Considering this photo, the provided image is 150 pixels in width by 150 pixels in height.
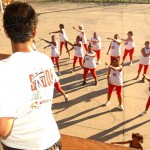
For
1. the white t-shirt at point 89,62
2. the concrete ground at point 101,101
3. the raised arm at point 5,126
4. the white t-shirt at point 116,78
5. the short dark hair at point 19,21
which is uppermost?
the short dark hair at point 19,21

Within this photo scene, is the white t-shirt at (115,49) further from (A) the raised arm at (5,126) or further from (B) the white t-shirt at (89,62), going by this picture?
(A) the raised arm at (5,126)

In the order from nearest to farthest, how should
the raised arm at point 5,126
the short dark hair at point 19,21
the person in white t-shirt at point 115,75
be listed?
the raised arm at point 5,126 → the short dark hair at point 19,21 → the person in white t-shirt at point 115,75

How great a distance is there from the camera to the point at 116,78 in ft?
27.6

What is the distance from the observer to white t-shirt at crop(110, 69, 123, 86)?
8364mm

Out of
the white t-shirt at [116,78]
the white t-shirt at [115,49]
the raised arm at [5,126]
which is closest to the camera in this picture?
the raised arm at [5,126]

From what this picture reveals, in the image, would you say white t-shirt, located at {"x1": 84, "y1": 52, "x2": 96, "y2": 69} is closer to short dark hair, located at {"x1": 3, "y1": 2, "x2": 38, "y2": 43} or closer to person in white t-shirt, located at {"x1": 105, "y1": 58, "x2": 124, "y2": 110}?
person in white t-shirt, located at {"x1": 105, "y1": 58, "x2": 124, "y2": 110}

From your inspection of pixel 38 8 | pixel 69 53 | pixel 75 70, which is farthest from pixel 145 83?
pixel 38 8

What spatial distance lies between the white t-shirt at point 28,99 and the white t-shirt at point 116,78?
6.46 meters

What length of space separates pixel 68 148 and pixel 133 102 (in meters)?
6.79

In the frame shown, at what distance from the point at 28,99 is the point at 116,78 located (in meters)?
6.83

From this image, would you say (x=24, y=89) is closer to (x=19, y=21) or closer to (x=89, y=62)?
(x=19, y=21)

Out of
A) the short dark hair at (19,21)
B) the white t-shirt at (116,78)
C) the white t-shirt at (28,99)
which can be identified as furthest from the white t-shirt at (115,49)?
the short dark hair at (19,21)

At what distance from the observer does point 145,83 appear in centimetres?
1049

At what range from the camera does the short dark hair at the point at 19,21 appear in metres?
1.76
